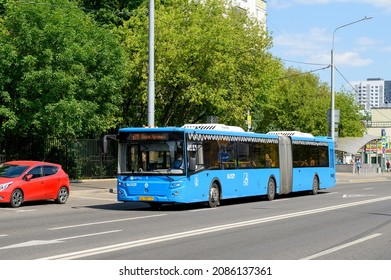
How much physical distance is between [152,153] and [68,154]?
687 inches

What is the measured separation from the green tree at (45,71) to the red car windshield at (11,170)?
7.08m

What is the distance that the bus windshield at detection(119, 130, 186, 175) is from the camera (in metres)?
20.8

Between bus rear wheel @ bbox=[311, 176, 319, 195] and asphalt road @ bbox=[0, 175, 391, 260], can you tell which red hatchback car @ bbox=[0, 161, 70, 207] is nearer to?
asphalt road @ bbox=[0, 175, 391, 260]

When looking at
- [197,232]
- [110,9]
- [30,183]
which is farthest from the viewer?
[110,9]

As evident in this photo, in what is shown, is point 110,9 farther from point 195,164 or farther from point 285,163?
point 195,164

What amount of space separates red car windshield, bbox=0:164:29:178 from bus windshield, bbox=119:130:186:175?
361cm

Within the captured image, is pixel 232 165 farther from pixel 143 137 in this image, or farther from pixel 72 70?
pixel 72 70

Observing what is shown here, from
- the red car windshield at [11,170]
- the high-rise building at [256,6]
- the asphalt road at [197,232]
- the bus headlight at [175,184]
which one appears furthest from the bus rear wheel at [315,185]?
the high-rise building at [256,6]

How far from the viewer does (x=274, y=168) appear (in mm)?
27594

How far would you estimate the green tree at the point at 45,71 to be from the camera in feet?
98.4

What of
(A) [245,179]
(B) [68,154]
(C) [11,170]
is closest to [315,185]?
(A) [245,179]

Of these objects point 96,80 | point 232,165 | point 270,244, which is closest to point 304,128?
point 96,80

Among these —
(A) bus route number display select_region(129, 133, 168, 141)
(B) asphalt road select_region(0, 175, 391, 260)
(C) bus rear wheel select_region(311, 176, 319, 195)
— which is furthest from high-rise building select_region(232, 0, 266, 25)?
(A) bus route number display select_region(129, 133, 168, 141)

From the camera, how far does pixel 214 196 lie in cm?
2267
